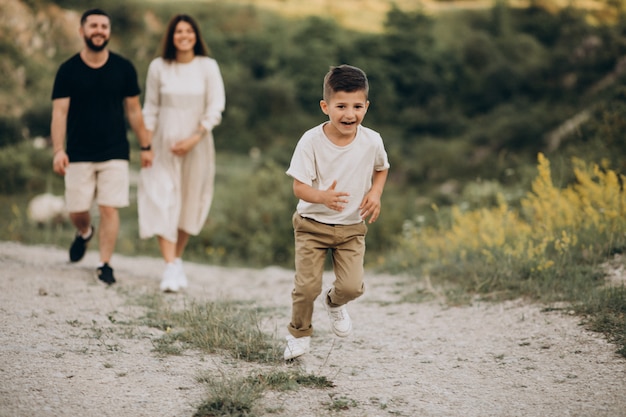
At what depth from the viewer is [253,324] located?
4.93m

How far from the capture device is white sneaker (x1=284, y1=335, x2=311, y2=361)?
4.33m

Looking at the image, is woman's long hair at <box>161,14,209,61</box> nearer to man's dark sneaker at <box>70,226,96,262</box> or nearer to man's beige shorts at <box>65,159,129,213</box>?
man's beige shorts at <box>65,159,129,213</box>

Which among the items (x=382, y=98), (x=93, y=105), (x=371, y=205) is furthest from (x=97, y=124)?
(x=382, y=98)

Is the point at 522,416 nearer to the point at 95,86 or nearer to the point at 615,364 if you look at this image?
the point at 615,364

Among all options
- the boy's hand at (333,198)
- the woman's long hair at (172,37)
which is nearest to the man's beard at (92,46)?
the woman's long hair at (172,37)

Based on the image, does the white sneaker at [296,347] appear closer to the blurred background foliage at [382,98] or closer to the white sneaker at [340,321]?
the white sneaker at [340,321]

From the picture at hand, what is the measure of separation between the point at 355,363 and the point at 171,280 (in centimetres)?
257

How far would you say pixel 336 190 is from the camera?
4230mm

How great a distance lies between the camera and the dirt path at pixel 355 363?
3.60 m

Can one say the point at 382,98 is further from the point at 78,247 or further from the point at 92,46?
the point at 92,46

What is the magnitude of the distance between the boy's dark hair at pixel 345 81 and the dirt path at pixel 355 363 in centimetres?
172

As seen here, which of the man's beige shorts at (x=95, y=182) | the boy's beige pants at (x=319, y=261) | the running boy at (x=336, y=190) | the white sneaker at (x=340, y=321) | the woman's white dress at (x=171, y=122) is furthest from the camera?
the woman's white dress at (x=171, y=122)

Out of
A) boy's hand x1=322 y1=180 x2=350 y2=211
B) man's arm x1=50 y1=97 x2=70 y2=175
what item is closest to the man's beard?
man's arm x1=50 y1=97 x2=70 y2=175

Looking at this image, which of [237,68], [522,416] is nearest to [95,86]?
[522,416]
